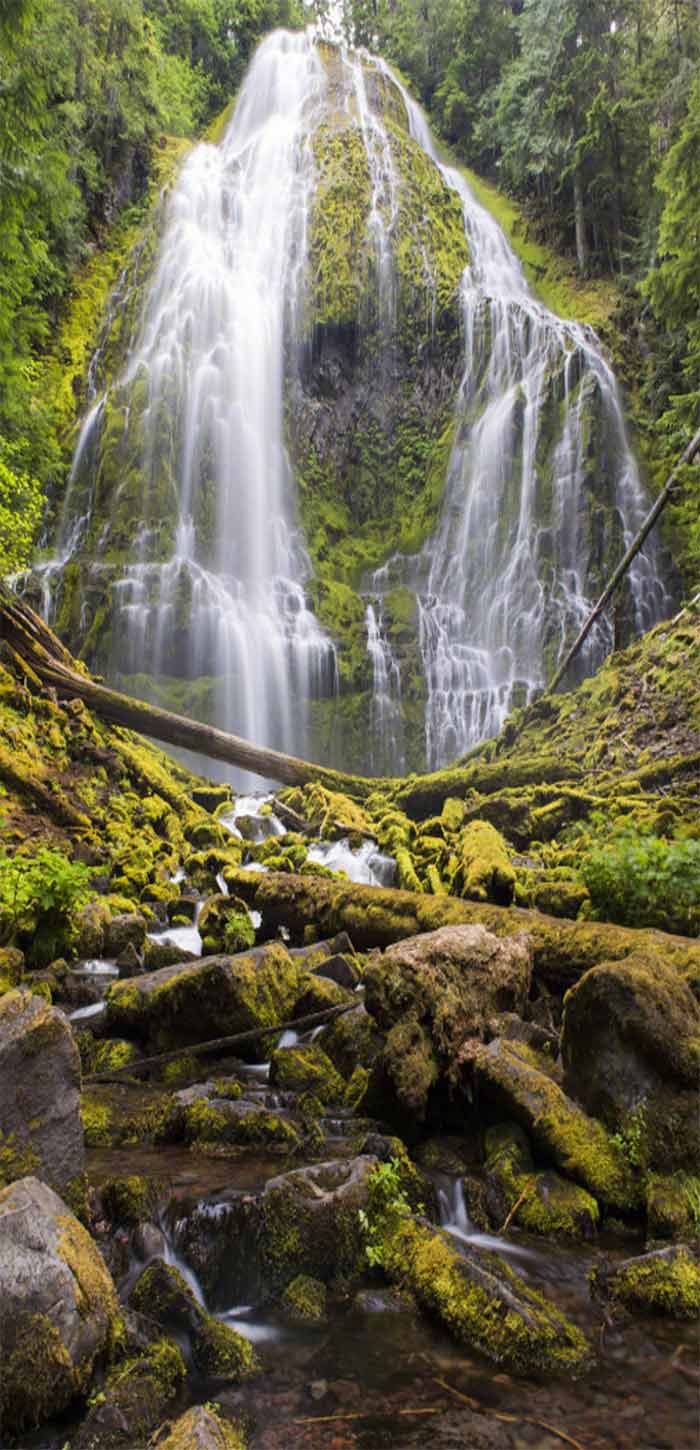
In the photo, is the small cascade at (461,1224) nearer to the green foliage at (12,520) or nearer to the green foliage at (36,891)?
the green foliage at (36,891)

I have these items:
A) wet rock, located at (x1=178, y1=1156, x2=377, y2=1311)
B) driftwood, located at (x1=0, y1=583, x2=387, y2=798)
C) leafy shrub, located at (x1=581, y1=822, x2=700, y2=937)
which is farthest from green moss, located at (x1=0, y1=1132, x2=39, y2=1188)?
driftwood, located at (x1=0, y1=583, x2=387, y2=798)

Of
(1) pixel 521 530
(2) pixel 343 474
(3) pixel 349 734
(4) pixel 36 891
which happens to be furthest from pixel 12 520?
(2) pixel 343 474

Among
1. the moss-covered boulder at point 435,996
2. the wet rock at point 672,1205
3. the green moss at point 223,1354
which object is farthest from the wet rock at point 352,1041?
the green moss at point 223,1354

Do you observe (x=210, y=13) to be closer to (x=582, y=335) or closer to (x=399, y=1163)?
(x=582, y=335)

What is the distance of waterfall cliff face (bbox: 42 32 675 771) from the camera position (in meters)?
19.1

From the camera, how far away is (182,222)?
89.1ft

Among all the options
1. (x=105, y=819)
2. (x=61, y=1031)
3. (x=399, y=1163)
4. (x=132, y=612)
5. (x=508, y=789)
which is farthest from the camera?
(x=132, y=612)

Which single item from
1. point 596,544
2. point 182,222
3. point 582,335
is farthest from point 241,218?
point 596,544

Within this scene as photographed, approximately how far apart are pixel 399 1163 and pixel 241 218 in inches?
1239

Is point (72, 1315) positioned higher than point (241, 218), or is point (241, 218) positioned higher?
A: point (241, 218)

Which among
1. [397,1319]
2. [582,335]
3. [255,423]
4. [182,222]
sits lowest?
[397,1319]

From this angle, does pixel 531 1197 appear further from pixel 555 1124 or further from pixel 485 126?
pixel 485 126

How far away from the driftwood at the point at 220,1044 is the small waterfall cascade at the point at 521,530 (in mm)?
14039

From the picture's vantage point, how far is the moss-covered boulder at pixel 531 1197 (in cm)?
304
